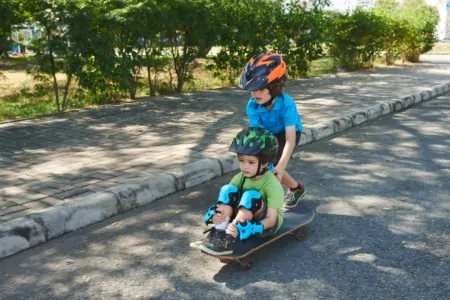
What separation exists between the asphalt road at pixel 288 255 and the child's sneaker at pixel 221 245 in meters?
0.16

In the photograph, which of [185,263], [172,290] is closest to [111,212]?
[185,263]

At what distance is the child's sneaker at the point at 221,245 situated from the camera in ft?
10.0

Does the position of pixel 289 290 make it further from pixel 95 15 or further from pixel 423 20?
pixel 423 20

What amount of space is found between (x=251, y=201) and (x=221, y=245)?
1.14ft

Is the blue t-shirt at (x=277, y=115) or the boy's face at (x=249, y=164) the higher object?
the blue t-shirt at (x=277, y=115)

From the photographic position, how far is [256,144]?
10.5ft

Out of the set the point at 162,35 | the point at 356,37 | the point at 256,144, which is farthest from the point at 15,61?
the point at 356,37

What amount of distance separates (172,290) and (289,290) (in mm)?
679

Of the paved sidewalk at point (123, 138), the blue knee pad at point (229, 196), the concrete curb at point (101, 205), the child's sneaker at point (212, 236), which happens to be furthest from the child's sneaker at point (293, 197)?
the paved sidewalk at point (123, 138)

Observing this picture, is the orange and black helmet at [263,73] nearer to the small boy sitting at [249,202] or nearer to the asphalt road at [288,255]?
the small boy sitting at [249,202]

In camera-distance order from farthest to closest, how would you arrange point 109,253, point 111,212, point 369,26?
point 369,26 → point 111,212 → point 109,253

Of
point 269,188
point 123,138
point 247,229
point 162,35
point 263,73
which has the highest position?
point 162,35

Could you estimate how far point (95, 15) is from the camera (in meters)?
8.31

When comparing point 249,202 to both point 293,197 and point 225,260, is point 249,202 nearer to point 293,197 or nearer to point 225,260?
point 225,260
